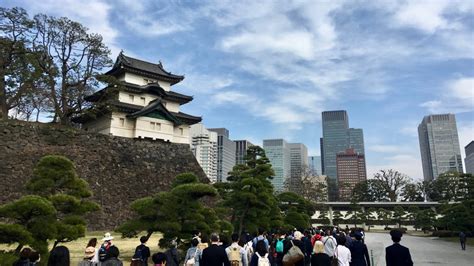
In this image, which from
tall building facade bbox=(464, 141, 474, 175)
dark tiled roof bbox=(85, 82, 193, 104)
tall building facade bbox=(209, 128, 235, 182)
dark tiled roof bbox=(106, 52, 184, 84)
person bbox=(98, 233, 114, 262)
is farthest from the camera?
tall building facade bbox=(209, 128, 235, 182)

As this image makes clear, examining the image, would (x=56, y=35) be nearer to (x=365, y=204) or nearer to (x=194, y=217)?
(x=194, y=217)

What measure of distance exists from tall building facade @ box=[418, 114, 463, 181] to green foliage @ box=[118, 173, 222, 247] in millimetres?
143356

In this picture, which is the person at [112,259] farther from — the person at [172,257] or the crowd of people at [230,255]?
the person at [172,257]

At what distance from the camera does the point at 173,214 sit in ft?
40.3

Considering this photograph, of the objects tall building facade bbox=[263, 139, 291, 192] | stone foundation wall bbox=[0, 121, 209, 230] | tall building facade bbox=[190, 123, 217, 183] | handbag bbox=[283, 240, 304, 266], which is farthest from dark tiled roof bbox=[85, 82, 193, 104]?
tall building facade bbox=[263, 139, 291, 192]

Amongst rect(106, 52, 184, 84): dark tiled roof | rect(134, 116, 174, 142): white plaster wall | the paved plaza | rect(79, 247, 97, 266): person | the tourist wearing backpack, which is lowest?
the paved plaza

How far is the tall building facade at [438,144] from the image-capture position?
134625mm

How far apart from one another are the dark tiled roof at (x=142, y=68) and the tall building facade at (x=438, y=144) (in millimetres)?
126289

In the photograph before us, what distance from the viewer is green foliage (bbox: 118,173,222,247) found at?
1215 cm

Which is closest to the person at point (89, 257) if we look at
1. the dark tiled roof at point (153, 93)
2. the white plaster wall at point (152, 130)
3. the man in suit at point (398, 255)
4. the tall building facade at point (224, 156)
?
the man in suit at point (398, 255)

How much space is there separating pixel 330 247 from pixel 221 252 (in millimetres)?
4134

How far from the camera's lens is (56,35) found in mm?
29922

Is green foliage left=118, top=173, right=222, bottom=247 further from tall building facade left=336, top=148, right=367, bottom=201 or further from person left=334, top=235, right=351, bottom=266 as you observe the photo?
tall building facade left=336, top=148, right=367, bottom=201

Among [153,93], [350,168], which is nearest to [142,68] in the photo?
[153,93]
